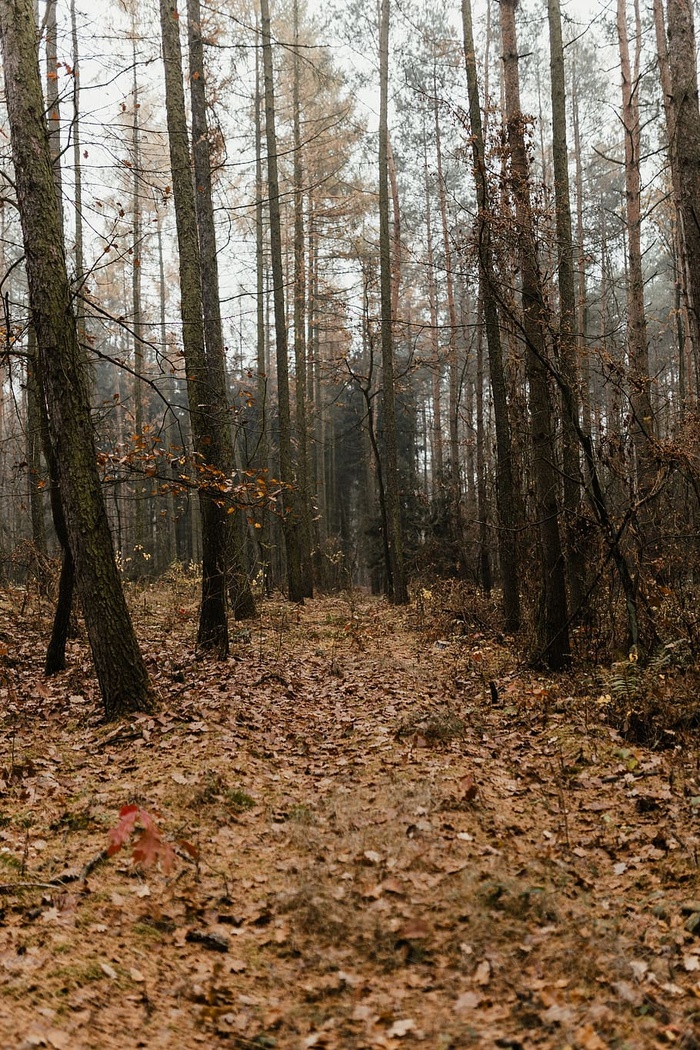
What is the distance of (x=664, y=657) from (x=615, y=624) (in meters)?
1.23

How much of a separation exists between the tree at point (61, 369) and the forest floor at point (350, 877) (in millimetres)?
792

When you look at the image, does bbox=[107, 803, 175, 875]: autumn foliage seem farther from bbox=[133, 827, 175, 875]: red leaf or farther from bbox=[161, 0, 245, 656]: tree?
bbox=[161, 0, 245, 656]: tree

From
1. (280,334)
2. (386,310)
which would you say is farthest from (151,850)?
(386,310)

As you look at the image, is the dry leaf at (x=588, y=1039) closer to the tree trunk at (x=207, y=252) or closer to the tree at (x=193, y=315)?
the tree at (x=193, y=315)

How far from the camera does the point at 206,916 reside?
3693 millimetres

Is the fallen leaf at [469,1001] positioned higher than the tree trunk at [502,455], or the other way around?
the tree trunk at [502,455]

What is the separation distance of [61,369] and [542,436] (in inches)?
203

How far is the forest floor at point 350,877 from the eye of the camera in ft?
9.42

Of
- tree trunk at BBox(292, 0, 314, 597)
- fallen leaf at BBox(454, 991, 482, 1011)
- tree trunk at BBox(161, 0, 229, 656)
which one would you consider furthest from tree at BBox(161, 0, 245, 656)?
tree trunk at BBox(292, 0, 314, 597)

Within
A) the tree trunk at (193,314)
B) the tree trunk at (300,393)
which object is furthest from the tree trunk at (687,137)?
the tree trunk at (300,393)

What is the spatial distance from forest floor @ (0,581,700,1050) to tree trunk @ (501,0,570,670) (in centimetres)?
87

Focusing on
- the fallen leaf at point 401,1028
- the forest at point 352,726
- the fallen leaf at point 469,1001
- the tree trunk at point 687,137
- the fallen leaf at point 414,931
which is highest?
the tree trunk at point 687,137

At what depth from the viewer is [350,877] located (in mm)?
3988

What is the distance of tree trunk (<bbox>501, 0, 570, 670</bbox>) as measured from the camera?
821 cm
